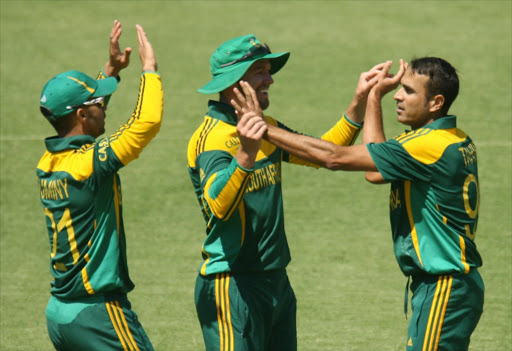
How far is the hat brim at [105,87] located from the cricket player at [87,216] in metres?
0.01

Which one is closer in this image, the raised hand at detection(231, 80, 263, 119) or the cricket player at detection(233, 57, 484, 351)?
the raised hand at detection(231, 80, 263, 119)

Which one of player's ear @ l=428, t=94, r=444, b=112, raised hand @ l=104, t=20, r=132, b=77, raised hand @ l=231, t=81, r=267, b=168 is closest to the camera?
raised hand @ l=231, t=81, r=267, b=168

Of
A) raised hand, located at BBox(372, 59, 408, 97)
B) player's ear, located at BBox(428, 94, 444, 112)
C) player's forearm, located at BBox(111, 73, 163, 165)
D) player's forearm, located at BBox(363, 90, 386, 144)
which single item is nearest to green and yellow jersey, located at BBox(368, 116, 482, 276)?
player's ear, located at BBox(428, 94, 444, 112)

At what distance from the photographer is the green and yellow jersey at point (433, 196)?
15.9 ft

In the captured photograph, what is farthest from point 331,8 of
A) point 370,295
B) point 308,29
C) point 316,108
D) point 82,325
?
point 82,325

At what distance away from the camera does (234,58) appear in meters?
5.11

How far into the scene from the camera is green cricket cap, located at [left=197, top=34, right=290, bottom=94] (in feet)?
16.4

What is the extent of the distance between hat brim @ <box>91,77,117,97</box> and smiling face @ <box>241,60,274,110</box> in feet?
2.43

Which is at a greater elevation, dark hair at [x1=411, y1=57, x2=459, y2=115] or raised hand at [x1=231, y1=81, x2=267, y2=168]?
dark hair at [x1=411, y1=57, x2=459, y2=115]

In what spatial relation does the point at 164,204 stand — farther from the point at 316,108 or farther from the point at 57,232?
the point at 57,232

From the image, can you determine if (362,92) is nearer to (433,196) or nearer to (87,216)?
(433,196)

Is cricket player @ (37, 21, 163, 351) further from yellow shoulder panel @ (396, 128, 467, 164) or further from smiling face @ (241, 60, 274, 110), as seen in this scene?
yellow shoulder panel @ (396, 128, 467, 164)

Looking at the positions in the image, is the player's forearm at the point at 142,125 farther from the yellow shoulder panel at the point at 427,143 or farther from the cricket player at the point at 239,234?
the yellow shoulder panel at the point at 427,143

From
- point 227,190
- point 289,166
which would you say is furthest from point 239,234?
point 289,166
